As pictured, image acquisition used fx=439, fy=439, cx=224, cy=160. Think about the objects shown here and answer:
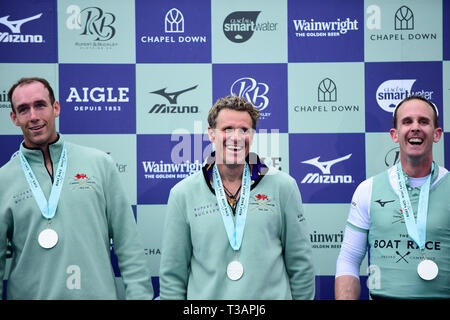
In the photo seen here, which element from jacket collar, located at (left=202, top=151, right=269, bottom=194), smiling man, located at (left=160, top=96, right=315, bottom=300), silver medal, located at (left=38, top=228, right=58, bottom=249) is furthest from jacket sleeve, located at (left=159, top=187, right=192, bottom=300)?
silver medal, located at (left=38, top=228, right=58, bottom=249)

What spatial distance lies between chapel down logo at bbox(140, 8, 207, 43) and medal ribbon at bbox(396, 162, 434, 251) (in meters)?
1.76

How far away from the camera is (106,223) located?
2418 mm

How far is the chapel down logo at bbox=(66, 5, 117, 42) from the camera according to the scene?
10.6 ft

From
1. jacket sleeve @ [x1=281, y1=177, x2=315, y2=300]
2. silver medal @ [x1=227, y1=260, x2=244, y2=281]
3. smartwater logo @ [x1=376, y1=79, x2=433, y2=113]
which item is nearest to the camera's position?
silver medal @ [x1=227, y1=260, x2=244, y2=281]

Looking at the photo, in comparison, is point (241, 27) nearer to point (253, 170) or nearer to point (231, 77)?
point (231, 77)

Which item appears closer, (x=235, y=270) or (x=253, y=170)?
(x=235, y=270)

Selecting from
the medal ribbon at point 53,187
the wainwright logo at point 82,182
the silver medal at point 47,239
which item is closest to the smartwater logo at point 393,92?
the wainwright logo at point 82,182

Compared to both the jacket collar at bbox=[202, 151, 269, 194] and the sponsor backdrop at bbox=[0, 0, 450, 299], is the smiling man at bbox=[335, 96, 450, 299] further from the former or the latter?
the sponsor backdrop at bbox=[0, 0, 450, 299]

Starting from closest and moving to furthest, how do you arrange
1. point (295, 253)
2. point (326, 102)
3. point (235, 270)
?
point (235, 270)
point (295, 253)
point (326, 102)

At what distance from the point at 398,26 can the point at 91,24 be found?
7.45ft

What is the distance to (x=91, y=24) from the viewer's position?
10.7 ft

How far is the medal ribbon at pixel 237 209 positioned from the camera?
2.19m

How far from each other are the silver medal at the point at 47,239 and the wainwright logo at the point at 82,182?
0.84ft

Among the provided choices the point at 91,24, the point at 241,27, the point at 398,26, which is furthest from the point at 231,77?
the point at 398,26
